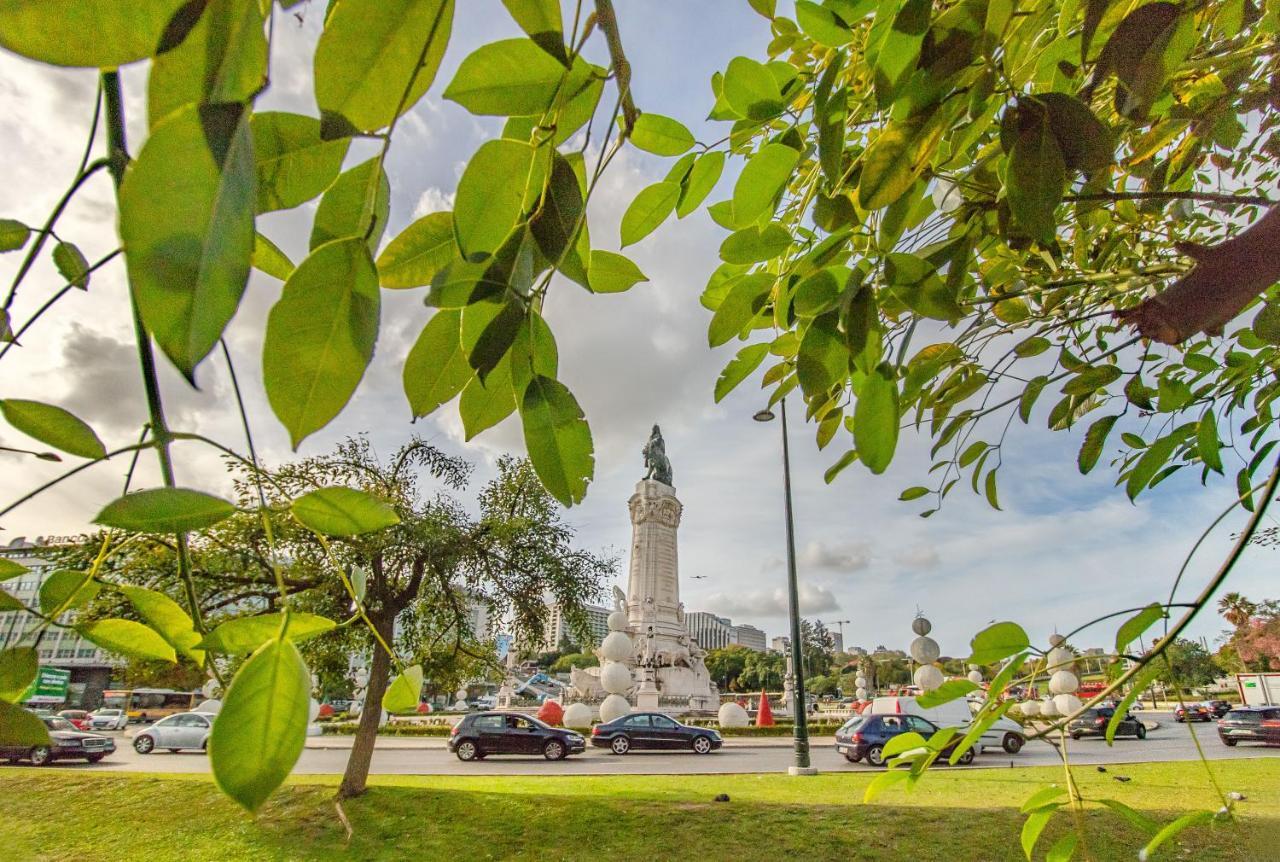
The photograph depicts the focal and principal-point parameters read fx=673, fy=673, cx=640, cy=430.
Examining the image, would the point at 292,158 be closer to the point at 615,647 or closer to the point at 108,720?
the point at 615,647

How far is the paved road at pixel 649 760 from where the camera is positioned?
1280cm

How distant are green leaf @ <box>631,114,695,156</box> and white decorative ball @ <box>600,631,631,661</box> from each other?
21988 millimetres

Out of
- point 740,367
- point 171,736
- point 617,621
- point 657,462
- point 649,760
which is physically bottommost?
point 649,760

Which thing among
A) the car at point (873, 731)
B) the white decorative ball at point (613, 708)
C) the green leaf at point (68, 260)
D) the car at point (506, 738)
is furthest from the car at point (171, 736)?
the green leaf at point (68, 260)

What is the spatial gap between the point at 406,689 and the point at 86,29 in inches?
18.3

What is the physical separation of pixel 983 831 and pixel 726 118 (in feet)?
26.2

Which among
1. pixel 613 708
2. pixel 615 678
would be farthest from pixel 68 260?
pixel 615 678

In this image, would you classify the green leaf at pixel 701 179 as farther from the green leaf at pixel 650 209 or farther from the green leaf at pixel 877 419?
the green leaf at pixel 877 419

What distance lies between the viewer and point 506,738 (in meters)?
14.9

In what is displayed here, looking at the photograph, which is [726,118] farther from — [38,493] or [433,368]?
[38,493]

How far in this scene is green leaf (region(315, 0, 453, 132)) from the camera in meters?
0.29

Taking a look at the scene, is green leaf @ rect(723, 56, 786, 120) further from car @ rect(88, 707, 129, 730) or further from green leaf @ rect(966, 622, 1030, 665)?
car @ rect(88, 707, 129, 730)

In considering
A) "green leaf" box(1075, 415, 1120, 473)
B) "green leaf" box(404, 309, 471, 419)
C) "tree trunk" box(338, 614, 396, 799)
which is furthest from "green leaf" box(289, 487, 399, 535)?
"tree trunk" box(338, 614, 396, 799)

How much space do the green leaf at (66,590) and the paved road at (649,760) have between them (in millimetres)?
12878
